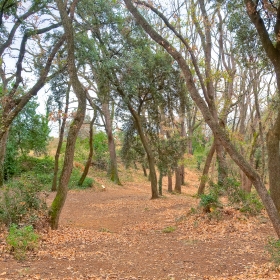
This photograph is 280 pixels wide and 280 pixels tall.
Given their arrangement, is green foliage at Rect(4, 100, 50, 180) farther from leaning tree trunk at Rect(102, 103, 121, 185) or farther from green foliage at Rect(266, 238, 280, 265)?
green foliage at Rect(266, 238, 280, 265)

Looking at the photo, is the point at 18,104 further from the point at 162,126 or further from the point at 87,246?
the point at 162,126

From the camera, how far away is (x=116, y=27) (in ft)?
43.4

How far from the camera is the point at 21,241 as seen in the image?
6316mm

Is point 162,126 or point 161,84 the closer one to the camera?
point 161,84

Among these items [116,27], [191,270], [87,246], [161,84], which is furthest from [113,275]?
[161,84]

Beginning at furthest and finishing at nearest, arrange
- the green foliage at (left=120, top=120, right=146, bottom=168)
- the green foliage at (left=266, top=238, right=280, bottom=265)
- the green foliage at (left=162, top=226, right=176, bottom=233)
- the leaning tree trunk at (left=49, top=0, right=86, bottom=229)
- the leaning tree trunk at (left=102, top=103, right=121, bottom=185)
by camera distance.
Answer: the leaning tree trunk at (left=102, top=103, right=121, bottom=185) → the green foliage at (left=120, top=120, right=146, bottom=168) → the green foliage at (left=162, top=226, right=176, bottom=233) → the leaning tree trunk at (left=49, top=0, right=86, bottom=229) → the green foliage at (left=266, top=238, right=280, bottom=265)

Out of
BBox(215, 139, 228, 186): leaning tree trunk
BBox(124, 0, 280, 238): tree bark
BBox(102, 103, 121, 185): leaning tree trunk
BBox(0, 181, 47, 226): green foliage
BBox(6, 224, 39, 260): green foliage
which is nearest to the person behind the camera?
BBox(124, 0, 280, 238): tree bark

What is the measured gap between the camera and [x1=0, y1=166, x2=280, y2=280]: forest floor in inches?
223

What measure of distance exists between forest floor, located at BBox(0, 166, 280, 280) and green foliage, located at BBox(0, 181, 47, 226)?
0.55m

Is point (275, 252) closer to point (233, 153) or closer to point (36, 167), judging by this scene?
point (233, 153)

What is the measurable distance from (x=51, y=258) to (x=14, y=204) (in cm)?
217

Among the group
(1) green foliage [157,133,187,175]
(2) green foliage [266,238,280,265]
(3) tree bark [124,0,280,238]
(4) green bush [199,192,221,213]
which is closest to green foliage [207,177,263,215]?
(4) green bush [199,192,221,213]

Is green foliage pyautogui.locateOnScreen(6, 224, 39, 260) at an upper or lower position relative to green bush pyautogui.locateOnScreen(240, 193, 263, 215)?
lower

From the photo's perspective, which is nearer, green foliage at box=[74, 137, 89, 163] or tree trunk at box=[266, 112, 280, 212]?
tree trunk at box=[266, 112, 280, 212]
